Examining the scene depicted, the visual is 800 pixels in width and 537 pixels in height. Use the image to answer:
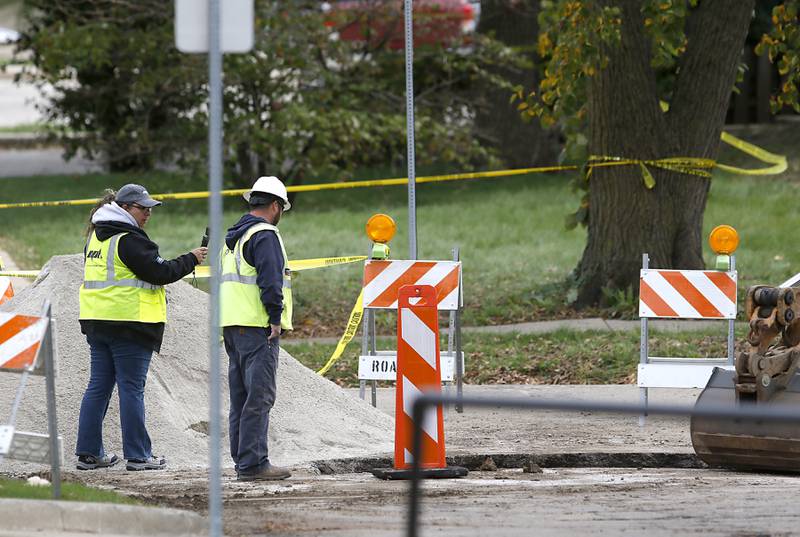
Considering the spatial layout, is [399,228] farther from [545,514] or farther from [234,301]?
[545,514]

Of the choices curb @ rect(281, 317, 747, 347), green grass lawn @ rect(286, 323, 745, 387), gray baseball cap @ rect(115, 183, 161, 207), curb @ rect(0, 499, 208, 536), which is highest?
gray baseball cap @ rect(115, 183, 161, 207)

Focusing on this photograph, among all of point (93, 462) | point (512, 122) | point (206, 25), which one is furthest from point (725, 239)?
point (512, 122)

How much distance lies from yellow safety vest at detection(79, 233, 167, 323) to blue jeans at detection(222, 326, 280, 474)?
62 cm

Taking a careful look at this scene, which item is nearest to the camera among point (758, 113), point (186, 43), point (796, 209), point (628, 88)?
point (186, 43)

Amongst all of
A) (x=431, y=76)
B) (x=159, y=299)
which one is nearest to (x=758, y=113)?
(x=431, y=76)

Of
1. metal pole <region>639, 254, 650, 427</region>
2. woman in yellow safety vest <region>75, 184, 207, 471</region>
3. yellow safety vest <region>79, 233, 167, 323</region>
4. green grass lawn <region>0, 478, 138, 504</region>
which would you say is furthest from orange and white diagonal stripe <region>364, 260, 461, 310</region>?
Result: green grass lawn <region>0, 478, 138, 504</region>

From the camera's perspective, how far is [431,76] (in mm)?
24375

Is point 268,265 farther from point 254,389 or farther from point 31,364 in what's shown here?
point 31,364

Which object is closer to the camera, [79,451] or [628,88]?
[79,451]

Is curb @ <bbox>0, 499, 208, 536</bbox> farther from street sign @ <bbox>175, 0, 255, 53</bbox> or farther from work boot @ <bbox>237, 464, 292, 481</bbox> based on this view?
street sign @ <bbox>175, 0, 255, 53</bbox>

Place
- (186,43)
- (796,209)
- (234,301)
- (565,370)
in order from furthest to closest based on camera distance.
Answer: (796,209), (565,370), (234,301), (186,43)

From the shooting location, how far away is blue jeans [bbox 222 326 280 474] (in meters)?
8.16

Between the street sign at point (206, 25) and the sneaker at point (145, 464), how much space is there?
11.7ft

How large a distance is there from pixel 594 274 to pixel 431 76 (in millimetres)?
10183
